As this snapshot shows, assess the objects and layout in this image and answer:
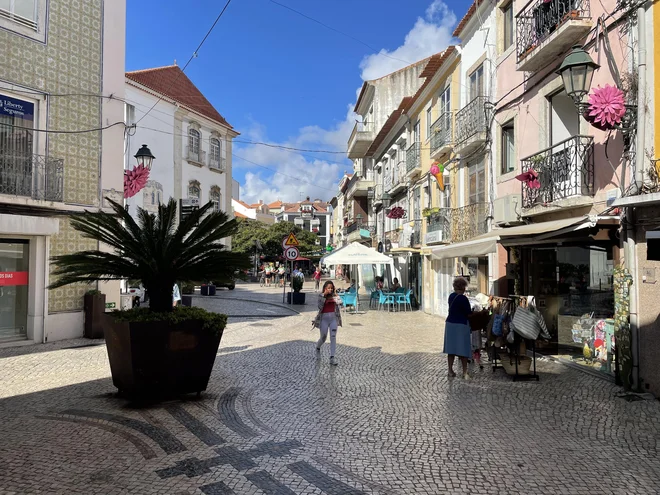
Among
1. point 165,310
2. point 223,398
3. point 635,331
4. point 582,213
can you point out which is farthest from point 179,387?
point 582,213

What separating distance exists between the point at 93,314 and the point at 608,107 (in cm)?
1149

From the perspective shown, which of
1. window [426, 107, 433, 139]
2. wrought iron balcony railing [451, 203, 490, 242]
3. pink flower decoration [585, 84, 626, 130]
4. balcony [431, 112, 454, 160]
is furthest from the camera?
window [426, 107, 433, 139]

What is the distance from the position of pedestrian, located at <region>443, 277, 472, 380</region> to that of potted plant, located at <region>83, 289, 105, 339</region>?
27.8 ft

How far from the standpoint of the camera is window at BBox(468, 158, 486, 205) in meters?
14.1

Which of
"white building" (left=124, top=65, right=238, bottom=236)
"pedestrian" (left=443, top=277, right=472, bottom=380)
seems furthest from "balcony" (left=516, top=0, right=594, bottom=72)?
"white building" (left=124, top=65, right=238, bottom=236)

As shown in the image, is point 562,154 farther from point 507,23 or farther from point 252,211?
point 252,211

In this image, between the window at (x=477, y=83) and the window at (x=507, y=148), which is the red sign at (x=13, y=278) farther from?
the window at (x=477, y=83)

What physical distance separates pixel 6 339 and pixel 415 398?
31.0ft

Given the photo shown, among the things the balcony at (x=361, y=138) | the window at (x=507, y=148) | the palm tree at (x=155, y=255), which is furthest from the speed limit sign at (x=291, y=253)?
the balcony at (x=361, y=138)

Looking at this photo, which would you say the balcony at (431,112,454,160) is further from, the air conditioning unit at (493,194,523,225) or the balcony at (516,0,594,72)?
the balcony at (516,0,594,72)

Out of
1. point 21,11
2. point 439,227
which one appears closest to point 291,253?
point 439,227

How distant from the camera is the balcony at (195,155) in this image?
3083 cm

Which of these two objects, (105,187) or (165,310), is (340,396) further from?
(105,187)

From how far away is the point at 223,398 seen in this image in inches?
261
